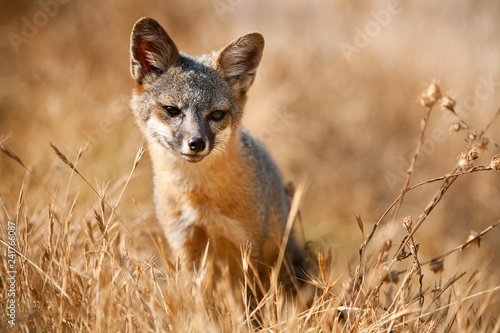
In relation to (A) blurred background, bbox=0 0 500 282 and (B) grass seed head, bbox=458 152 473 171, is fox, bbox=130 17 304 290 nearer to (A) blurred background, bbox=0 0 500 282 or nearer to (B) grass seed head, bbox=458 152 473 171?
(B) grass seed head, bbox=458 152 473 171

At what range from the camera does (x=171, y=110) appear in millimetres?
3150

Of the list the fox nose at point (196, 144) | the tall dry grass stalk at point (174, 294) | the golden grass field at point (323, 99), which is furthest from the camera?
the golden grass field at point (323, 99)

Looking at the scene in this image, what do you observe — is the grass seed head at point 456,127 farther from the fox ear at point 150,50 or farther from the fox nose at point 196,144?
the fox ear at point 150,50

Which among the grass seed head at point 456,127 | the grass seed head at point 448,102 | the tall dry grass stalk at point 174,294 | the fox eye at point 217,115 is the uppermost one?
the grass seed head at point 448,102

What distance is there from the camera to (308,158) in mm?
6652

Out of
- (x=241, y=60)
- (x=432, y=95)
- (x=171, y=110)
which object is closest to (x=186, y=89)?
(x=171, y=110)

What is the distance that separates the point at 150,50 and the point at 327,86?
13.8 feet

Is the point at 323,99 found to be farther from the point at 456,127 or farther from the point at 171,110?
the point at 456,127

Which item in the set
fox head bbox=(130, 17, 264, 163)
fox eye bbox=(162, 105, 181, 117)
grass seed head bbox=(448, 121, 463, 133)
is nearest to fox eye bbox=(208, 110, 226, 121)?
fox head bbox=(130, 17, 264, 163)

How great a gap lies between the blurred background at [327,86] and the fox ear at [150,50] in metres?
2.20

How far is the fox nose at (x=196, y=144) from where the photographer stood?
2871 mm

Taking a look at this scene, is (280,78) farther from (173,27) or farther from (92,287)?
(92,287)

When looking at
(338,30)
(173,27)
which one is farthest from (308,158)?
(173,27)

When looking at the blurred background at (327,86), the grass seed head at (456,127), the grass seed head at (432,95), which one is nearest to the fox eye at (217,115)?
the grass seed head at (432,95)
